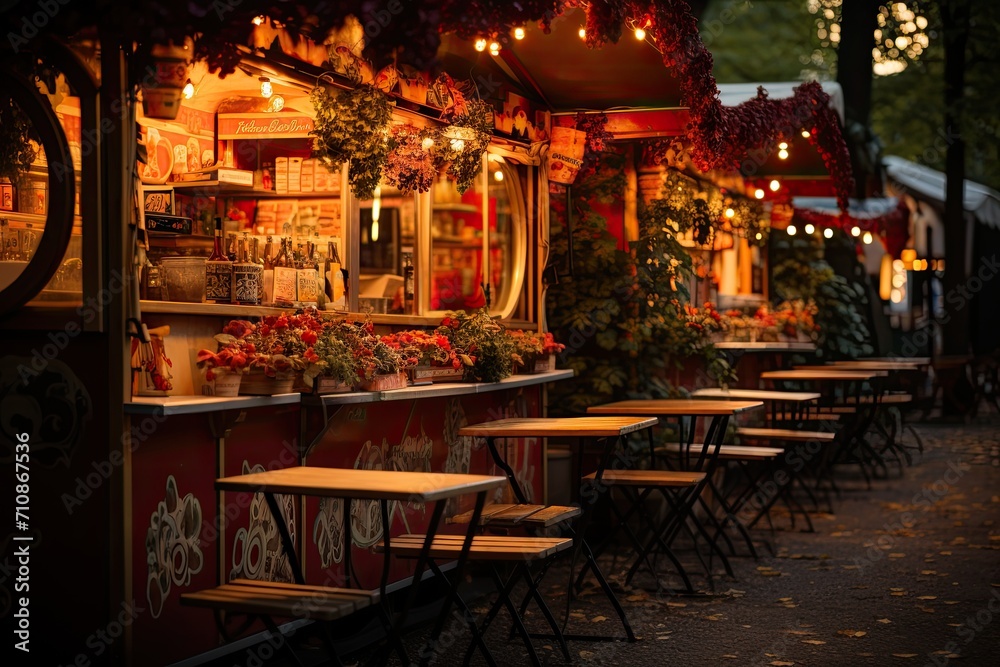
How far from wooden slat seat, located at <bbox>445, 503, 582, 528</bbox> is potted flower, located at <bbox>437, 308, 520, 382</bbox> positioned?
39.2 inches

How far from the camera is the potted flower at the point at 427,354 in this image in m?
6.35

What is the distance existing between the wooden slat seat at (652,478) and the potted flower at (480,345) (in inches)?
32.4

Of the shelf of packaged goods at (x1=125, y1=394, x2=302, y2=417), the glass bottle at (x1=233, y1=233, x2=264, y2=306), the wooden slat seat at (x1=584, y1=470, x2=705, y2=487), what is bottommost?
the wooden slat seat at (x1=584, y1=470, x2=705, y2=487)

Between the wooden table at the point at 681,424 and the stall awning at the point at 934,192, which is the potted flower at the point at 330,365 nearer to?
the wooden table at the point at 681,424

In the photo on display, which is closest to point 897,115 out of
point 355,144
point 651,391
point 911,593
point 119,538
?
point 651,391

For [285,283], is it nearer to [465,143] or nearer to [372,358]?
[372,358]

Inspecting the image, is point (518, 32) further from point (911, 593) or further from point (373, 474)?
point (911, 593)

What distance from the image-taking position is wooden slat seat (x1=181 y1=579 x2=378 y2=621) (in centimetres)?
419

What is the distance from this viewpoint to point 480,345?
7.04 m

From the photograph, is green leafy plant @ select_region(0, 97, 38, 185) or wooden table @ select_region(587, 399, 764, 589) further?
wooden table @ select_region(587, 399, 764, 589)

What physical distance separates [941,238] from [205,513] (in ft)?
80.0

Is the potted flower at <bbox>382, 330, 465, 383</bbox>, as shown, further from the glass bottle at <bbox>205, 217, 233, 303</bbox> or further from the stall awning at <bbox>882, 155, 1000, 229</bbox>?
the stall awning at <bbox>882, 155, 1000, 229</bbox>

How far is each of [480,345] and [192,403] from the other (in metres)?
2.66

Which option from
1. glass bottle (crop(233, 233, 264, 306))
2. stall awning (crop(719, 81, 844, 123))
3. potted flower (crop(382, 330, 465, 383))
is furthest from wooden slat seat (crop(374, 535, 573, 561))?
stall awning (crop(719, 81, 844, 123))
